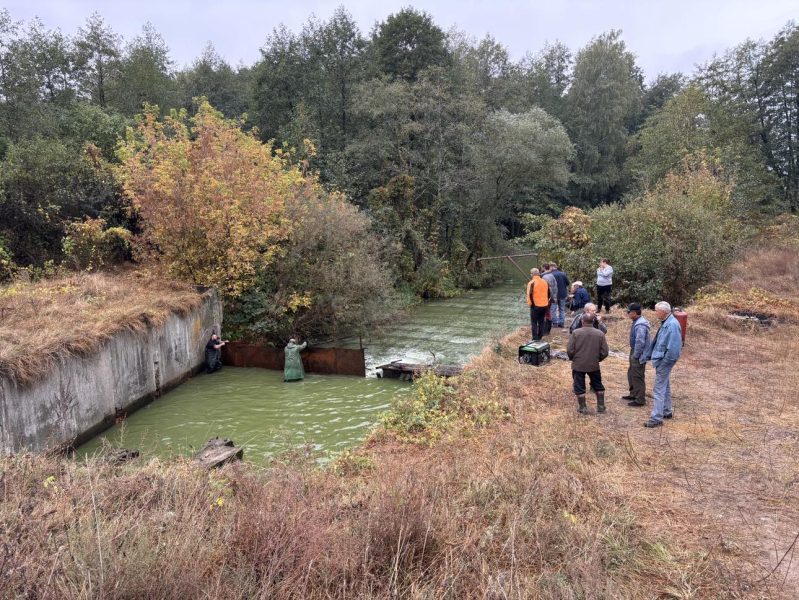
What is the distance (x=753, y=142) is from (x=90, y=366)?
124 feet

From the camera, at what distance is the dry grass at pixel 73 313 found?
8.48 metres

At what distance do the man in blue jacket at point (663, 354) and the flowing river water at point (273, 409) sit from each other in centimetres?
509

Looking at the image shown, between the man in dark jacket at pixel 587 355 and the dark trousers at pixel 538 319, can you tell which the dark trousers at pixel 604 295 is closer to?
the dark trousers at pixel 538 319

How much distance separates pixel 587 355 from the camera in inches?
333

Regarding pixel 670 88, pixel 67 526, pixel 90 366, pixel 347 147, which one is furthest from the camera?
pixel 670 88

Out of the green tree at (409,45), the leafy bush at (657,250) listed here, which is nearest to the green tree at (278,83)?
the green tree at (409,45)

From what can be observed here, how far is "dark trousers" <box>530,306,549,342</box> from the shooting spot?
1256 cm

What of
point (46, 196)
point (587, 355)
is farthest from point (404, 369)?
point (46, 196)

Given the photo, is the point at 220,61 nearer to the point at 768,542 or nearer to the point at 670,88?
the point at 670,88

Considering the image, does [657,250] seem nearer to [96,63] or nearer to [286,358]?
[286,358]

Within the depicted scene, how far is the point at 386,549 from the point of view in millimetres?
4098

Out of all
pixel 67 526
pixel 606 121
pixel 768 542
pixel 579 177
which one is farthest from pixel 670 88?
pixel 67 526

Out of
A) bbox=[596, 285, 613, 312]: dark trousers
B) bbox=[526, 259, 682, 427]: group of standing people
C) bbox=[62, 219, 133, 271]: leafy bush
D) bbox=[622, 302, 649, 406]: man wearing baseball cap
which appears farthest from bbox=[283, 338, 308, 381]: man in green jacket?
bbox=[596, 285, 613, 312]: dark trousers

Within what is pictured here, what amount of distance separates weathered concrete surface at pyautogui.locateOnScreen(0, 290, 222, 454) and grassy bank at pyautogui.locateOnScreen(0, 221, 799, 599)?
2.39 m
